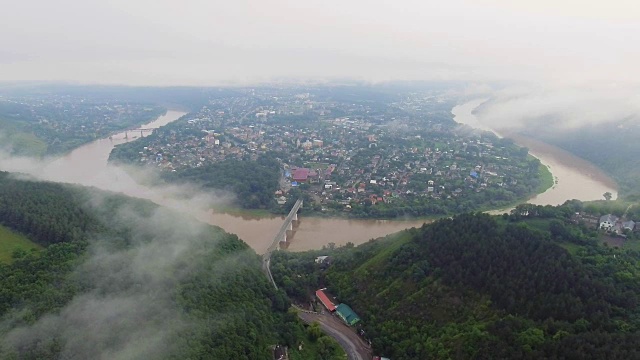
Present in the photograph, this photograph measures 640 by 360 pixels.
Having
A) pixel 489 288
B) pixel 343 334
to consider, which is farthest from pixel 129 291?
pixel 489 288

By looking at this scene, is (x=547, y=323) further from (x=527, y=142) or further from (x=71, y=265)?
(x=527, y=142)

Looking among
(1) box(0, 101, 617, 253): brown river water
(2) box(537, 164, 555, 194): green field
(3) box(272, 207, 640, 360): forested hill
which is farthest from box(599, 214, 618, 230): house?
(2) box(537, 164, 555, 194): green field

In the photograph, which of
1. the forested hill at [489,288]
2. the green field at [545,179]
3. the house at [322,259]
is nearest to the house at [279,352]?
the forested hill at [489,288]

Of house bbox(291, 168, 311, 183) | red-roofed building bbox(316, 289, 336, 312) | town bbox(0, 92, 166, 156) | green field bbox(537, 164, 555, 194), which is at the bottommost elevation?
A: red-roofed building bbox(316, 289, 336, 312)

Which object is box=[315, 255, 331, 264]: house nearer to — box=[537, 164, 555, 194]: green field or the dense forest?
the dense forest

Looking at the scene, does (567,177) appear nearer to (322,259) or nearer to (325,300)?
(322,259)

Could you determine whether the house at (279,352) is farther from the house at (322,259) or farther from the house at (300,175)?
the house at (300,175)
